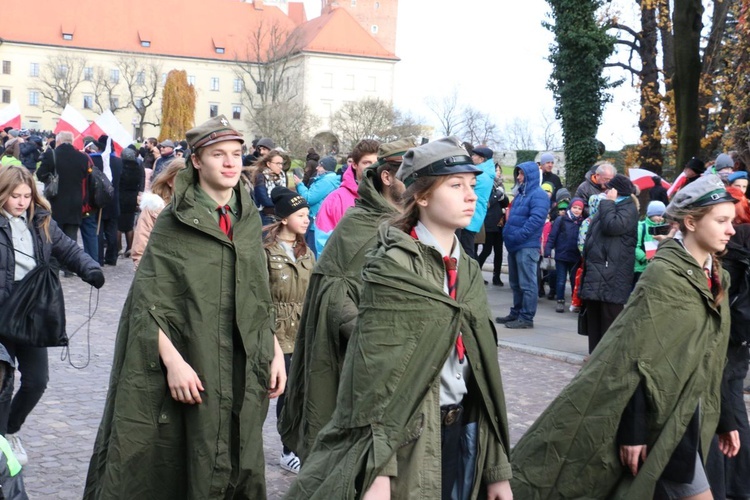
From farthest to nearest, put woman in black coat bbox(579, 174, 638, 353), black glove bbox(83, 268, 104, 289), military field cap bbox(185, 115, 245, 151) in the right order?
1. woman in black coat bbox(579, 174, 638, 353)
2. black glove bbox(83, 268, 104, 289)
3. military field cap bbox(185, 115, 245, 151)

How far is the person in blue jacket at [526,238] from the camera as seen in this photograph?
11.9 meters

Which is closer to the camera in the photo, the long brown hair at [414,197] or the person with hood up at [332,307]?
the long brown hair at [414,197]

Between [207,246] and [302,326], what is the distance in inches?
34.8

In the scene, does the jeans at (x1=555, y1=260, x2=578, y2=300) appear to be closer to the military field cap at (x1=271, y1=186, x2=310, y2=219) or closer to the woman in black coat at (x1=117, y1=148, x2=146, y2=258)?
the military field cap at (x1=271, y1=186, x2=310, y2=219)

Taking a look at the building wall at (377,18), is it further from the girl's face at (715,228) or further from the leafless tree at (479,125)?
the girl's face at (715,228)

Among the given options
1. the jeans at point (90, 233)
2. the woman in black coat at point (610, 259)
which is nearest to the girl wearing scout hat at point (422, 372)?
the woman in black coat at point (610, 259)

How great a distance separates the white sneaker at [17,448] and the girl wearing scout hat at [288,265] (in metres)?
1.69

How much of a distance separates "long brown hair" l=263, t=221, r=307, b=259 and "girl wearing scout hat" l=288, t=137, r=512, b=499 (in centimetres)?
278

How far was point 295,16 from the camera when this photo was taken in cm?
12419

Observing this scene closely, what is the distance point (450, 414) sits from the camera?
11.4 feet

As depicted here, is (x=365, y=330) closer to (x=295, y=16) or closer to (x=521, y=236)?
(x=521, y=236)

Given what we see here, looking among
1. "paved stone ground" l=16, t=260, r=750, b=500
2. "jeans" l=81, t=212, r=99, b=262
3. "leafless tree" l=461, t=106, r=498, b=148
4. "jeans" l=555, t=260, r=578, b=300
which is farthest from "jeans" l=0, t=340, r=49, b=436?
"leafless tree" l=461, t=106, r=498, b=148

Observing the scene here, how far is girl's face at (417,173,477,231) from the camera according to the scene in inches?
137

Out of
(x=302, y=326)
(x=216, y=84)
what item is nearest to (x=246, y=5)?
(x=216, y=84)
